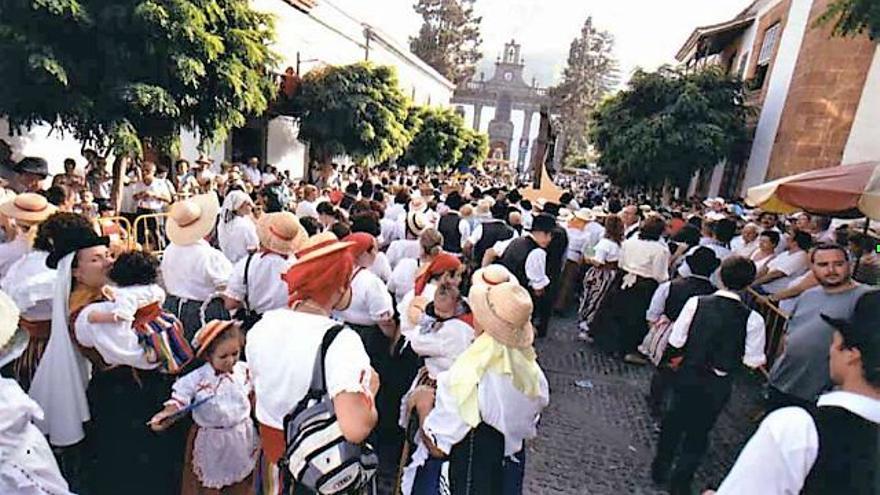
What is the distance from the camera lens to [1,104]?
253 inches

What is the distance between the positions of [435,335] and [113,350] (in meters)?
1.69

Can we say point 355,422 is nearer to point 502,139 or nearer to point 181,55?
point 181,55

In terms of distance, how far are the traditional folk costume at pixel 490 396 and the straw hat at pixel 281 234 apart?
5.94 feet

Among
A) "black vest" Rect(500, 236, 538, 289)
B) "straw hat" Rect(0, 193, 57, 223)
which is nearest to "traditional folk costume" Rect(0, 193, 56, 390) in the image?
"straw hat" Rect(0, 193, 57, 223)

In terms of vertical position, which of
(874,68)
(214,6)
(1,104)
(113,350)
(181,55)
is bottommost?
(113,350)

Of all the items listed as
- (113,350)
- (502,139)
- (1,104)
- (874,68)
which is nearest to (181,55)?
(1,104)

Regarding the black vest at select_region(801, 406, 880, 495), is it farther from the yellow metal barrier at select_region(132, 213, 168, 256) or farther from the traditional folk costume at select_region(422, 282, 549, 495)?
the yellow metal barrier at select_region(132, 213, 168, 256)

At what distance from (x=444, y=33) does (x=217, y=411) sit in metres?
50.2

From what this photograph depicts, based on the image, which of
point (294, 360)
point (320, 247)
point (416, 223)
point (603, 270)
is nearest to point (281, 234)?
point (320, 247)

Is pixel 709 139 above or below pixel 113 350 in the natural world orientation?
above

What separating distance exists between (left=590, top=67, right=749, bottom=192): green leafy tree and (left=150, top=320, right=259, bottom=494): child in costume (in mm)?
12271

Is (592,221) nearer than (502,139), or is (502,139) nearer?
(592,221)

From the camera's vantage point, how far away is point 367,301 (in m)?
3.74

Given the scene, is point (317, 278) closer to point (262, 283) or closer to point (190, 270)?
point (262, 283)
